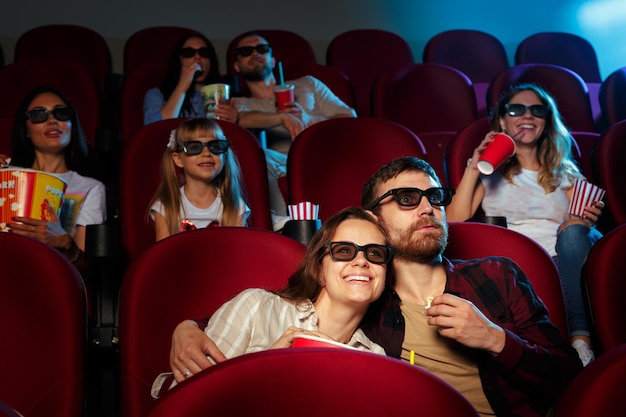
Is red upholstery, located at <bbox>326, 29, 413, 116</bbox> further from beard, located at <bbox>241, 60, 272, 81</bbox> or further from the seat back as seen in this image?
beard, located at <bbox>241, 60, 272, 81</bbox>

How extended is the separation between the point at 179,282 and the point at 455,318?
309 mm

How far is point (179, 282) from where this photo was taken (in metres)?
0.88

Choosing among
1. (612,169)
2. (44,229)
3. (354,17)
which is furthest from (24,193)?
(354,17)

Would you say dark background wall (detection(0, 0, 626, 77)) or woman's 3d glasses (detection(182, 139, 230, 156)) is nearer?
woman's 3d glasses (detection(182, 139, 230, 156))

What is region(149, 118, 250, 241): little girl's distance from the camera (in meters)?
1.28

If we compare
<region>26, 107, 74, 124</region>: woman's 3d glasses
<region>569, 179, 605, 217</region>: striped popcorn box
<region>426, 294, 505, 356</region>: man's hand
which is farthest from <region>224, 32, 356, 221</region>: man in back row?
<region>426, 294, 505, 356</region>: man's hand

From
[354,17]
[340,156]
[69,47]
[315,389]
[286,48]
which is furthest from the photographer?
[354,17]

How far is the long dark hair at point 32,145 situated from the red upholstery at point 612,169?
3.22ft

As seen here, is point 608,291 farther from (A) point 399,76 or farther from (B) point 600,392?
(A) point 399,76

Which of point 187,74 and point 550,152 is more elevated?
point 187,74

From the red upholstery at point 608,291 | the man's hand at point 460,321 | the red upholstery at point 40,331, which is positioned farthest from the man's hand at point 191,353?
the red upholstery at point 608,291

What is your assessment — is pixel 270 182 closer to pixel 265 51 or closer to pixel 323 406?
pixel 265 51

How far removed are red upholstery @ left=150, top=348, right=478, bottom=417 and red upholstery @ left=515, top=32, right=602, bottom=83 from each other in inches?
82.7

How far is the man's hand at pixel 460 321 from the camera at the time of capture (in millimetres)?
789
